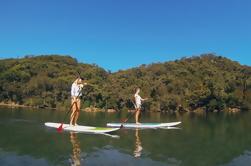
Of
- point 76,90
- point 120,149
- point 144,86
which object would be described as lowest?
point 120,149

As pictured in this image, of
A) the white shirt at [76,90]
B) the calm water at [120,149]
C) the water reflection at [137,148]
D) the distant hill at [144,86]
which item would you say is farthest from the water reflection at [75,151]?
the distant hill at [144,86]

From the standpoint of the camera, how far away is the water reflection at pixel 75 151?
1033cm

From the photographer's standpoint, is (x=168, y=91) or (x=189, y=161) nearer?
(x=189, y=161)

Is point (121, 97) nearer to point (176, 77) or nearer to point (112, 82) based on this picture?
point (112, 82)

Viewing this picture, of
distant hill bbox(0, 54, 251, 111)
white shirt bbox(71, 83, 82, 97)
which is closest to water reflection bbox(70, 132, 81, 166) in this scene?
white shirt bbox(71, 83, 82, 97)

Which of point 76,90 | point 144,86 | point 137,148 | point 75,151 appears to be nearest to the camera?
point 75,151

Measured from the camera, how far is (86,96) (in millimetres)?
67438

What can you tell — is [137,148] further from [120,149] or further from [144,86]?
[144,86]

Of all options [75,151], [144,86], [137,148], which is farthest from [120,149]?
[144,86]

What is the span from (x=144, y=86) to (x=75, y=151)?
195ft

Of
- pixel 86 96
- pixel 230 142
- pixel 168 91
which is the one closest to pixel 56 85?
pixel 86 96

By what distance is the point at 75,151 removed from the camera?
12.1 meters

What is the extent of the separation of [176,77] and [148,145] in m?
61.2

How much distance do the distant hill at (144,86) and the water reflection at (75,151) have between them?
49.4 m
